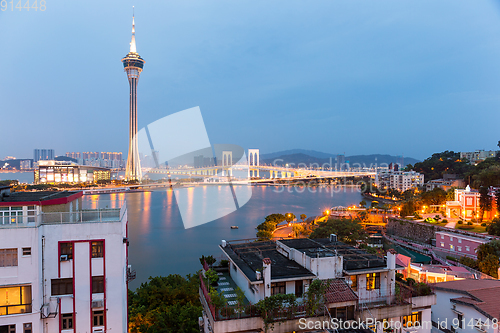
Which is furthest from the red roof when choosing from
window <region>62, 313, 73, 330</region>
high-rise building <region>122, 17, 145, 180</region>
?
high-rise building <region>122, 17, 145, 180</region>

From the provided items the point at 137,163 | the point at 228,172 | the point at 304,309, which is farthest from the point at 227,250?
the point at 137,163

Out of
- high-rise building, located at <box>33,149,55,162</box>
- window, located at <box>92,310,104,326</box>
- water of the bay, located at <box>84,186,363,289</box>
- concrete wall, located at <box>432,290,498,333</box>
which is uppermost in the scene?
high-rise building, located at <box>33,149,55,162</box>

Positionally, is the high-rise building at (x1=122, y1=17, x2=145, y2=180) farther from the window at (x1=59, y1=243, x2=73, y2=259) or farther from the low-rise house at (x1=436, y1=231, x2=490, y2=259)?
the window at (x1=59, y1=243, x2=73, y2=259)

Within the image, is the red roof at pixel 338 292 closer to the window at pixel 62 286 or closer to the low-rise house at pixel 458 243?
the window at pixel 62 286

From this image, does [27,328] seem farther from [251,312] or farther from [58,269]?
[251,312]

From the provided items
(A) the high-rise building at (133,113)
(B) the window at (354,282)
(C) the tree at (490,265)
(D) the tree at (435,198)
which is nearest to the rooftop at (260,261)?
(B) the window at (354,282)

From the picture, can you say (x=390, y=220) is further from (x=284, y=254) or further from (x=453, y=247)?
(x=284, y=254)
